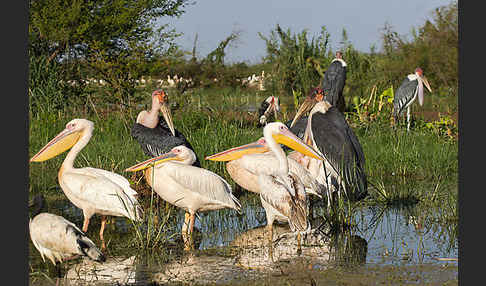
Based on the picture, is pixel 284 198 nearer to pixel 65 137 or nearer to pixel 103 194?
pixel 103 194

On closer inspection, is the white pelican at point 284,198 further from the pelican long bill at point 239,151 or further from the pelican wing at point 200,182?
the pelican long bill at point 239,151

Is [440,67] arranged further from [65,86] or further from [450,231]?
[450,231]

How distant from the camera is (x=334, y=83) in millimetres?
12672

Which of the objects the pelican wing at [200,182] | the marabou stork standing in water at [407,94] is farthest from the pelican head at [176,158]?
the marabou stork standing in water at [407,94]

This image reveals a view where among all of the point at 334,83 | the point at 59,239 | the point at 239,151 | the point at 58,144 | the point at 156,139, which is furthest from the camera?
the point at 334,83

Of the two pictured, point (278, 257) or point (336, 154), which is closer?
point (278, 257)

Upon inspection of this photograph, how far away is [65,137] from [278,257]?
7.46ft

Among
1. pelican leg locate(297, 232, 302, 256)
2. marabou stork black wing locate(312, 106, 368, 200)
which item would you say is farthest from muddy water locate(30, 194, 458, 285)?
marabou stork black wing locate(312, 106, 368, 200)

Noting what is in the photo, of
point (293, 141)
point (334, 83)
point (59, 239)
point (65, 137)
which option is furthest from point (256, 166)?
point (334, 83)

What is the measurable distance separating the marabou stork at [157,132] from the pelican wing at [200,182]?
169 centimetres

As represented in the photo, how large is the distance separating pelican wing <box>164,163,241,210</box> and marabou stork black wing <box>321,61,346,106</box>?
7173 mm

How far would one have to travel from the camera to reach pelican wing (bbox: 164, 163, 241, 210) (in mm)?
5625

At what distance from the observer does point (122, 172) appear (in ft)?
25.3

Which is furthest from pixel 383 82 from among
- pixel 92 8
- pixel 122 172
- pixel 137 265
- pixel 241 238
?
pixel 137 265
